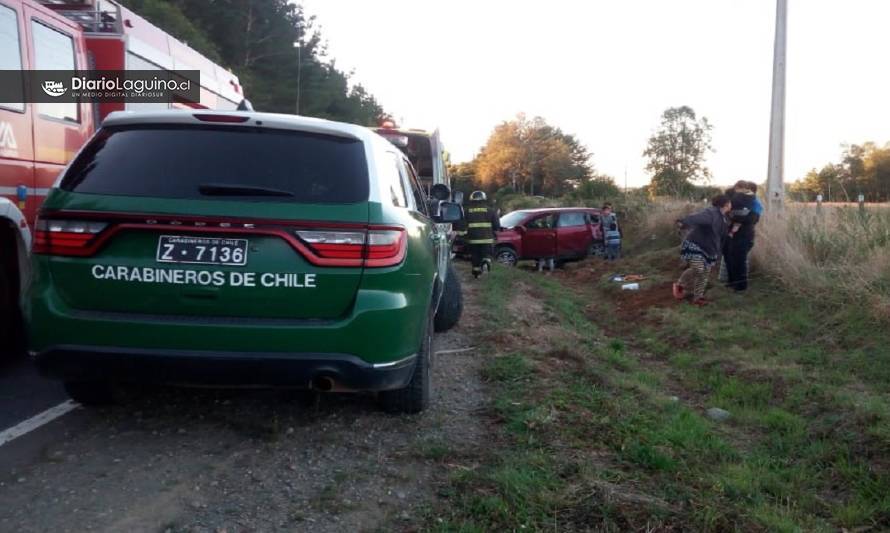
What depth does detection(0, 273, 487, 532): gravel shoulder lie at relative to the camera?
3242 millimetres

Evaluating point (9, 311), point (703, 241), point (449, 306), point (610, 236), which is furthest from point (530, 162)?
point (9, 311)

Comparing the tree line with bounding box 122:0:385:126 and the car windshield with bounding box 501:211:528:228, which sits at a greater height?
the tree line with bounding box 122:0:385:126

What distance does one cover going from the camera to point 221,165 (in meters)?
3.75

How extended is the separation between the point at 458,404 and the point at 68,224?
2718mm

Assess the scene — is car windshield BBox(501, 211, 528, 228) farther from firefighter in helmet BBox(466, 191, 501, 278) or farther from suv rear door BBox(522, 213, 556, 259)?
firefighter in helmet BBox(466, 191, 501, 278)

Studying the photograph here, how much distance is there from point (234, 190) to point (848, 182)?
1725 centimetres

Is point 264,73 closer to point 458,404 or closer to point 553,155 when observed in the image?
point 458,404

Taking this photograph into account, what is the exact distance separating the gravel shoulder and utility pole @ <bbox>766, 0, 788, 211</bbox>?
9233mm

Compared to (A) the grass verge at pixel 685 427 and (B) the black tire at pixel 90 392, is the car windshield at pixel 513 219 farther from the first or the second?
(B) the black tire at pixel 90 392

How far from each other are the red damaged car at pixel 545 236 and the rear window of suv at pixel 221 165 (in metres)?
13.9

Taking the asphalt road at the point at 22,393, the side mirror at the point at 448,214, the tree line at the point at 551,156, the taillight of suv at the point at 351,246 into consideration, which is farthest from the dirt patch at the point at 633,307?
the tree line at the point at 551,156

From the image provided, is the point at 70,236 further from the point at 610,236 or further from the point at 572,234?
the point at 610,236

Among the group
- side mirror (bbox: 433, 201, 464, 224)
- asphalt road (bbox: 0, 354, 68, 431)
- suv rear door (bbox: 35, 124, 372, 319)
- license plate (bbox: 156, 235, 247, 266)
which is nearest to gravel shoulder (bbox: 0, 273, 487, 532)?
asphalt road (bbox: 0, 354, 68, 431)

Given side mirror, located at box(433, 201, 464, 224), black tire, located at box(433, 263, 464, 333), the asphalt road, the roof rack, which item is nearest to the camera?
the asphalt road
